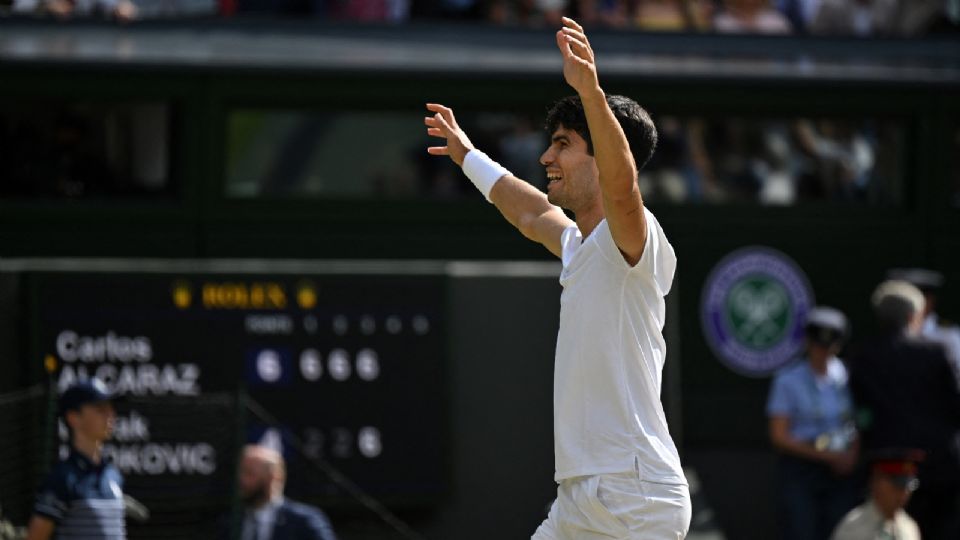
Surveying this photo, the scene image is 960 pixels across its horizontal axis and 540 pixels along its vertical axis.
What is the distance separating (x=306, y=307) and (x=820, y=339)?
9.82 ft

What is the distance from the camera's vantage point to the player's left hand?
3.79m

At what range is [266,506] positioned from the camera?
24.2 ft

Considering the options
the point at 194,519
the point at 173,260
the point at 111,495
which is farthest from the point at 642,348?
the point at 173,260

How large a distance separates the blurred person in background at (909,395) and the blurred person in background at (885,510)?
94 cm

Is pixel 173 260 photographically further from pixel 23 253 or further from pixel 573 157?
pixel 573 157

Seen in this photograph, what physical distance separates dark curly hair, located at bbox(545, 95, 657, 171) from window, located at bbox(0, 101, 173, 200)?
6016 mm

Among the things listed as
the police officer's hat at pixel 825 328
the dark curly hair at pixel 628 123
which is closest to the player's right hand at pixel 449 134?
the dark curly hair at pixel 628 123

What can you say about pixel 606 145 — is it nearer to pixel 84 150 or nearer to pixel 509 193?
pixel 509 193

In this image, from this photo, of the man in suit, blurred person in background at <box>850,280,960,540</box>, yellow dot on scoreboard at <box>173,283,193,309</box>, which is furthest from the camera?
blurred person in background at <box>850,280,960,540</box>

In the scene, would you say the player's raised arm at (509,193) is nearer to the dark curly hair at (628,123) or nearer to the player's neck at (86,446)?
the dark curly hair at (628,123)

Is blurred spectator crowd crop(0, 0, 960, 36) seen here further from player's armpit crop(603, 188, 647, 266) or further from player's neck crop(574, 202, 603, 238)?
player's armpit crop(603, 188, 647, 266)

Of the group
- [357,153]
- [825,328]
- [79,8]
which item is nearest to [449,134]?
[825,328]

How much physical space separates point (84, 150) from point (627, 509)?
651 centimetres

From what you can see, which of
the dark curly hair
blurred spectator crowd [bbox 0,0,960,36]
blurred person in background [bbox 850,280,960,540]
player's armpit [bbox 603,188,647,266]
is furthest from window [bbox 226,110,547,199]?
player's armpit [bbox 603,188,647,266]
